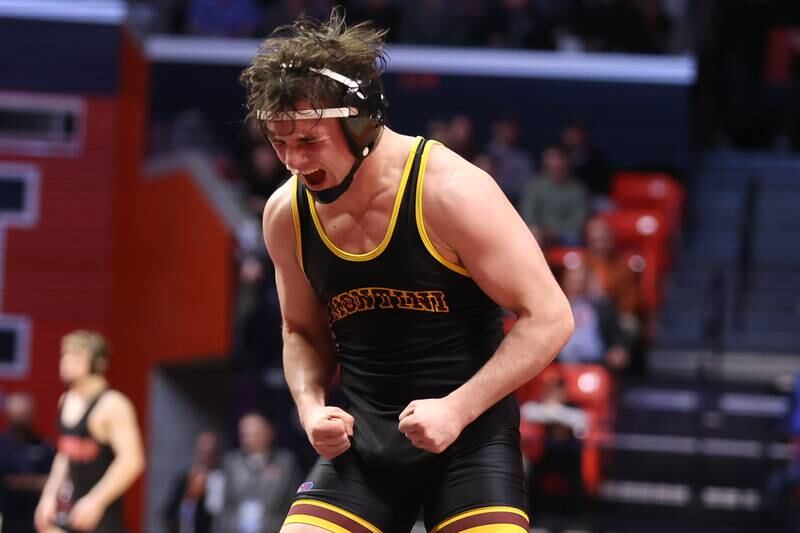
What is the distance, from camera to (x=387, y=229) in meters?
3.63

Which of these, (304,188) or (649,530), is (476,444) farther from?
(649,530)

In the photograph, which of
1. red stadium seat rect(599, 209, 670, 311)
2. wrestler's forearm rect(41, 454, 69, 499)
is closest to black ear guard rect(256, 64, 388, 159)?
wrestler's forearm rect(41, 454, 69, 499)

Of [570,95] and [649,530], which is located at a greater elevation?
[570,95]

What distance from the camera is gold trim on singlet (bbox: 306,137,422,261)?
361cm

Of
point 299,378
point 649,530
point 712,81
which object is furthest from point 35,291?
point 299,378

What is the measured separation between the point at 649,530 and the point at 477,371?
5724 mm

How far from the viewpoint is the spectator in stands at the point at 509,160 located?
13.5 m

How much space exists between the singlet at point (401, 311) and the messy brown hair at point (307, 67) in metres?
0.29

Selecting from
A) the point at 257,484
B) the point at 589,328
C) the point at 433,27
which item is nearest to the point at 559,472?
the point at 589,328

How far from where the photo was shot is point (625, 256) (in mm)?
11820

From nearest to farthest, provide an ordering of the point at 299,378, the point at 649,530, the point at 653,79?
the point at 299,378
the point at 649,530
the point at 653,79

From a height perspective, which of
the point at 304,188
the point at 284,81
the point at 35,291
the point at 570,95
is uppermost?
the point at 284,81

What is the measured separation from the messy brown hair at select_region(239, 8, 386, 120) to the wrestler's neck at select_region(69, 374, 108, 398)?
399 centimetres

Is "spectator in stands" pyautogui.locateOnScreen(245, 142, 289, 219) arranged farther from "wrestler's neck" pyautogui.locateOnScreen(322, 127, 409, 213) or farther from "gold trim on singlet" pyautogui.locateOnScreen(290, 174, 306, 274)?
"wrestler's neck" pyautogui.locateOnScreen(322, 127, 409, 213)
